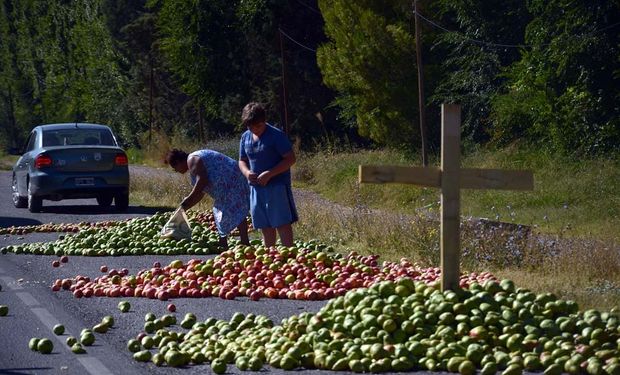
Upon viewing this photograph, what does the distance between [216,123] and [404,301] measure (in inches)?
1656

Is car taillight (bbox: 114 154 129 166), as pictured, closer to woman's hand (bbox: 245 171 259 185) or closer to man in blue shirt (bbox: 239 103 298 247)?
man in blue shirt (bbox: 239 103 298 247)

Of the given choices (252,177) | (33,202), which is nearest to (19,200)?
(33,202)

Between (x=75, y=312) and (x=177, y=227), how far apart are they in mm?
4051

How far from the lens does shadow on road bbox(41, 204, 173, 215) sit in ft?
75.8

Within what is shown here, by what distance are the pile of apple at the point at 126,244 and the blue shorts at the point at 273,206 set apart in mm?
2213

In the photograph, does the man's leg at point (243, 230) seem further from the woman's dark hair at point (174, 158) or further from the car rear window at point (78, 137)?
the car rear window at point (78, 137)

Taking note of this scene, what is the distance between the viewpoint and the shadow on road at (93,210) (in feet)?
75.8

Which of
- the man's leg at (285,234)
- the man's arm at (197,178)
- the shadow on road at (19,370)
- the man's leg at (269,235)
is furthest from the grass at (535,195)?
the shadow on road at (19,370)

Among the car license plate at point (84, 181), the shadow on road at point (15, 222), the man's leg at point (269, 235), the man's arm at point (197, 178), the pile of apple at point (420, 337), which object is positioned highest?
the man's arm at point (197, 178)

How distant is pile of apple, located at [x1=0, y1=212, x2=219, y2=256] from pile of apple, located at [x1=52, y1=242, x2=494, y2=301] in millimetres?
2459

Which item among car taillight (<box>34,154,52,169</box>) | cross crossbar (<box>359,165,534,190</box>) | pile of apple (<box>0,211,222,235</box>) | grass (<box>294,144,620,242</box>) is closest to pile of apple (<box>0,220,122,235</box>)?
pile of apple (<box>0,211,222,235</box>)

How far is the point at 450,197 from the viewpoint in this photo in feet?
29.0

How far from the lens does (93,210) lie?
24000 millimetres

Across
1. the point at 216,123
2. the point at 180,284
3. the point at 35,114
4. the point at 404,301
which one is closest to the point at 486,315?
the point at 404,301
